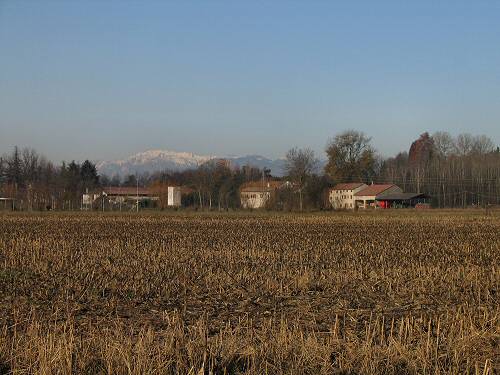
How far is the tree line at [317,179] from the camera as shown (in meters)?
92.6

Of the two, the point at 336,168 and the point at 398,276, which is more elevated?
the point at 336,168

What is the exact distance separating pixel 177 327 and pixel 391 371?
3.56m

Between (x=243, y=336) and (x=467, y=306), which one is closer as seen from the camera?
(x=243, y=336)

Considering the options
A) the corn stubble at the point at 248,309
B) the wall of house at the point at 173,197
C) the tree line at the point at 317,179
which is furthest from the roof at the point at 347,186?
the corn stubble at the point at 248,309

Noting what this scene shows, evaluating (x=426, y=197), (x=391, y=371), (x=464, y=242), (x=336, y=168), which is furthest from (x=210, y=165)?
(x=391, y=371)

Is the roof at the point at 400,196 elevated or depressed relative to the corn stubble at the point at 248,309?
elevated

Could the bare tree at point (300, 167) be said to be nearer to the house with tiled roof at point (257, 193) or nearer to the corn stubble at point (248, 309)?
the house with tiled roof at point (257, 193)

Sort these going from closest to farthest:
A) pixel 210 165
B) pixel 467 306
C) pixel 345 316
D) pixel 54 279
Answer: pixel 345 316 < pixel 467 306 < pixel 54 279 < pixel 210 165

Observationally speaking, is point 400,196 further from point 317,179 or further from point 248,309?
point 248,309

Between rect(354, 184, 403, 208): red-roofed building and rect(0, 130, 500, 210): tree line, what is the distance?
4727 millimetres

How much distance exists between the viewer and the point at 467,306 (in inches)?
Result: 486

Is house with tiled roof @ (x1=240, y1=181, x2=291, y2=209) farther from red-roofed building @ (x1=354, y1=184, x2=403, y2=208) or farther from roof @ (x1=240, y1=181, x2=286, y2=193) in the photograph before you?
red-roofed building @ (x1=354, y1=184, x2=403, y2=208)

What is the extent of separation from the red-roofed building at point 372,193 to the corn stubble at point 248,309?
83873mm

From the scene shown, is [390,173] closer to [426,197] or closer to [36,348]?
[426,197]
